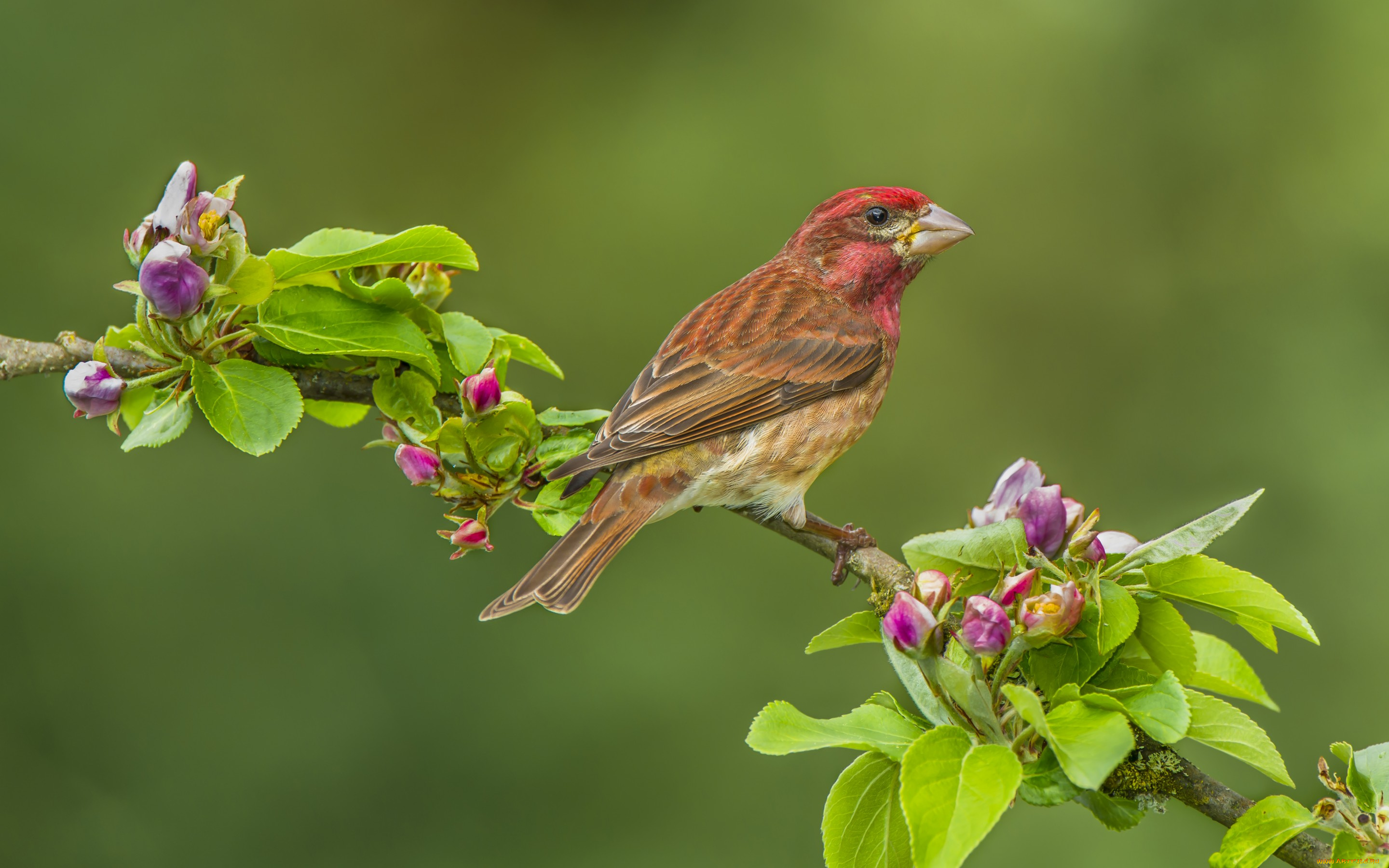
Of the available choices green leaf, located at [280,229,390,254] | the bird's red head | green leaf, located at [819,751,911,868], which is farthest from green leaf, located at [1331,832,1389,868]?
the bird's red head

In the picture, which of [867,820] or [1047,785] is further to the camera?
[867,820]

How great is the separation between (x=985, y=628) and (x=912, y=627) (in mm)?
105

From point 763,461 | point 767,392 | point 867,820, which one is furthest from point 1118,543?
point 767,392

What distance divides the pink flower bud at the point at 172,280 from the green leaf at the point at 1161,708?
1.77 m

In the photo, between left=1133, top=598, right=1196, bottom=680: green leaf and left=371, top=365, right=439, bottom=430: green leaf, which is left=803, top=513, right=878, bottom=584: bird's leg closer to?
left=1133, top=598, right=1196, bottom=680: green leaf

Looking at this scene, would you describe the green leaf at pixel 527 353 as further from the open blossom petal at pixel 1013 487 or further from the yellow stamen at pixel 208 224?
the open blossom petal at pixel 1013 487

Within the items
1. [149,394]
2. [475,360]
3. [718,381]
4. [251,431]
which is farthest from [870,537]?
[149,394]

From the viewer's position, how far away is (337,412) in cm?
277

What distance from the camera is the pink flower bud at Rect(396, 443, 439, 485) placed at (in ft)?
7.52

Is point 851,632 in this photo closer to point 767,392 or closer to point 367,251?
point 367,251

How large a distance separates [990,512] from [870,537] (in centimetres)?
90

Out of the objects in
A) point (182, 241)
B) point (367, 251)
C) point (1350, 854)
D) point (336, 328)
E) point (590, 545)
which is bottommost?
point (1350, 854)

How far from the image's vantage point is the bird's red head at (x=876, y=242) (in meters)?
3.73

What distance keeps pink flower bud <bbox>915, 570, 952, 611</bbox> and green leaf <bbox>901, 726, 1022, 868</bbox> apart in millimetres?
224
